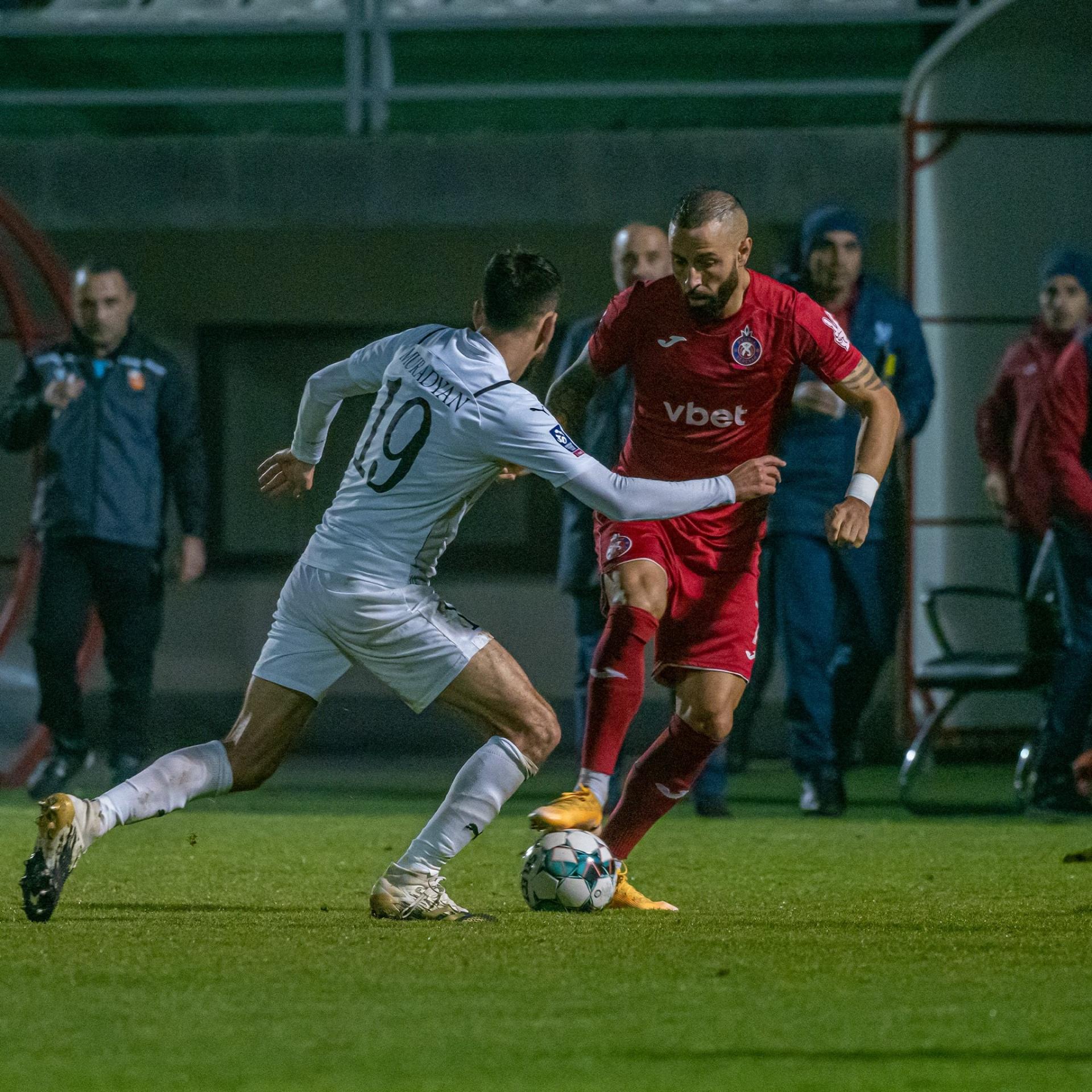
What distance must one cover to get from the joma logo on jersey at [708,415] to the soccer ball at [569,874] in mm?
1174

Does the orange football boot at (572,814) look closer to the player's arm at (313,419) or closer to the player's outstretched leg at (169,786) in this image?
the player's outstretched leg at (169,786)

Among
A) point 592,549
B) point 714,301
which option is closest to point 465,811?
point 714,301

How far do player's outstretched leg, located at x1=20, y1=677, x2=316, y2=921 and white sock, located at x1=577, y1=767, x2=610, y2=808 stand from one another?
72cm

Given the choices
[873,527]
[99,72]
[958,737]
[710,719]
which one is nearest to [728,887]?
[710,719]

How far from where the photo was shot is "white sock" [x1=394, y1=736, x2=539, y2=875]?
17.1ft

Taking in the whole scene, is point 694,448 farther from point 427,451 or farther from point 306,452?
point 306,452

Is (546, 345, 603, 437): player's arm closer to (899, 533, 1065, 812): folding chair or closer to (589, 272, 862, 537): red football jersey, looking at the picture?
(589, 272, 862, 537): red football jersey

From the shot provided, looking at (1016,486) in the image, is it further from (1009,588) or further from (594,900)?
(594,900)

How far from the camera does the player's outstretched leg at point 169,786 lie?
16.1 ft

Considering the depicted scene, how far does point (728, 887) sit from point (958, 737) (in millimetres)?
5136

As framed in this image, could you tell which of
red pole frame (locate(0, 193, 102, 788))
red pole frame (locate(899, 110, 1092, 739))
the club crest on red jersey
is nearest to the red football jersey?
the club crest on red jersey

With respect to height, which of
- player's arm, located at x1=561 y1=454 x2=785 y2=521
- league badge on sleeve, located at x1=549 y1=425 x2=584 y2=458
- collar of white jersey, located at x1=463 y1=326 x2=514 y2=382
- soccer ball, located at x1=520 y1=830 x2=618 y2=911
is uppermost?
collar of white jersey, located at x1=463 y1=326 x2=514 y2=382

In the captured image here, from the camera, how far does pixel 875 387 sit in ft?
18.7

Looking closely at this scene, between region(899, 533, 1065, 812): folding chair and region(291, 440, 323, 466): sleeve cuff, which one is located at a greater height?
region(291, 440, 323, 466): sleeve cuff
